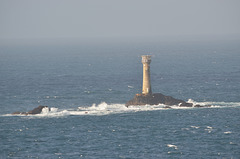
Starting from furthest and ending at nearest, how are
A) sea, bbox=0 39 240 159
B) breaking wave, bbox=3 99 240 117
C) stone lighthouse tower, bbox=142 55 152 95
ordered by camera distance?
stone lighthouse tower, bbox=142 55 152 95, breaking wave, bbox=3 99 240 117, sea, bbox=0 39 240 159

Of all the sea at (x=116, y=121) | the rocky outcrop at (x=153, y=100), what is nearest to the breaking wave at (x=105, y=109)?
the sea at (x=116, y=121)

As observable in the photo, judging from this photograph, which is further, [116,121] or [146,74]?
[146,74]

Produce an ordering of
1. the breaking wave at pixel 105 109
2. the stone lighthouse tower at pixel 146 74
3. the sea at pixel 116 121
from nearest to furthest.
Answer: the sea at pixel 116 121 < the breaking wave at pixel 105 109 < the stone lighthouse tower at pixel 146 74

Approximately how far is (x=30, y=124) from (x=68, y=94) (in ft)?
112

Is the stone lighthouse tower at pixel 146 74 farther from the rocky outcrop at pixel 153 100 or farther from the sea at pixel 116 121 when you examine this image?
the sea at pixel 116 121

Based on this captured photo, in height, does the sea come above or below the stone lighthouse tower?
below

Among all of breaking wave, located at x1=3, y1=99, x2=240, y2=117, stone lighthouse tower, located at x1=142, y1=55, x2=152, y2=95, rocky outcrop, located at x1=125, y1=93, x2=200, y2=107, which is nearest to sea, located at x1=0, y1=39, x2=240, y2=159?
breaking wave, located at x1=3, y1=99, x2=240, y2=117

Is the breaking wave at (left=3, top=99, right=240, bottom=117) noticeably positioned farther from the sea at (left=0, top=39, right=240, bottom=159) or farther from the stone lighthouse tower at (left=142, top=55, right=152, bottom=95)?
the stone lighthouse tower at (left=142, top=55, right=152, bottom=95)

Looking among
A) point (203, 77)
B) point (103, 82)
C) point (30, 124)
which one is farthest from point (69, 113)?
point (203, 77)

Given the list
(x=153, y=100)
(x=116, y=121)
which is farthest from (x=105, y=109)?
(x=116, y=121)

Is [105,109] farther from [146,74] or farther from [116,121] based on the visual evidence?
[116,121]

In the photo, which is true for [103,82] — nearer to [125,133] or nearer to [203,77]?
[203,77]

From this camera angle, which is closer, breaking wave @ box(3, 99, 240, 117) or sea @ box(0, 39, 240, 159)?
sea @ box(0, 39, 240, 159)

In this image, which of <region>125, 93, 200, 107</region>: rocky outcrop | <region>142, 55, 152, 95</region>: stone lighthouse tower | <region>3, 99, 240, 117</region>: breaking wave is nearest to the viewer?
<region>3, 99, 240, 117</region>: breaking wave
